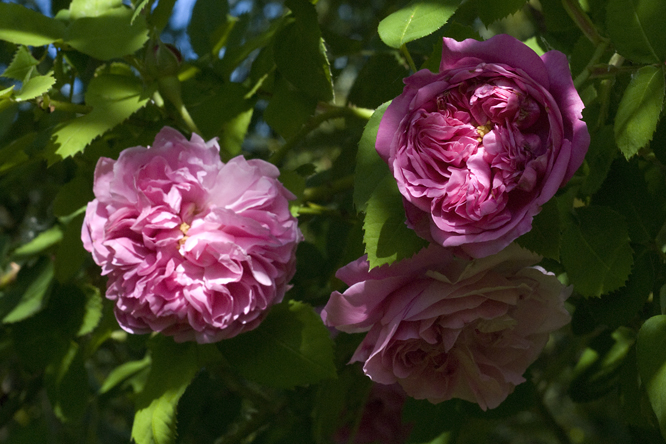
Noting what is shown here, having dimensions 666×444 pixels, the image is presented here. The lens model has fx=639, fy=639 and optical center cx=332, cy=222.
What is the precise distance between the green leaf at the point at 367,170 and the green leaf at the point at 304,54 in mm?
190

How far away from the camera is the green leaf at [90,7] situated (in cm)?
71

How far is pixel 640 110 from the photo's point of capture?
0.52m

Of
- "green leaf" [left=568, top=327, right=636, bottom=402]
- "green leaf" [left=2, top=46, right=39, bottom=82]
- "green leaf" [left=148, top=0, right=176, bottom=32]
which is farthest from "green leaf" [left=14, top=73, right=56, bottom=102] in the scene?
"green leaf" [left=568, top=327, right=636, bottom=402]

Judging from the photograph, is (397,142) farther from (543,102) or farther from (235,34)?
(235,34)

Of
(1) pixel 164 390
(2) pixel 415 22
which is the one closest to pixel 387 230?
(2) pixel 415 22

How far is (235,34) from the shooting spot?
1.02 m

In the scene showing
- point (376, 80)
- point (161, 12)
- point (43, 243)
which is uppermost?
point (161, 12)

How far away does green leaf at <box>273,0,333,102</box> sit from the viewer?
694 millimetres

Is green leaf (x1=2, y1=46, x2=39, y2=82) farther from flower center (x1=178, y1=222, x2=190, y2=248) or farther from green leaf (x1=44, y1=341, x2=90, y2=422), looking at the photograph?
green leaf (x1=44, y1=341, x2=90, y2=422)

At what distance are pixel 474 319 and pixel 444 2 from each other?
0.91ft

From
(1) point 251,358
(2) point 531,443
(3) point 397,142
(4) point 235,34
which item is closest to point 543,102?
(3) point 397,142

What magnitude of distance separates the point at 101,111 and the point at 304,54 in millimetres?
228

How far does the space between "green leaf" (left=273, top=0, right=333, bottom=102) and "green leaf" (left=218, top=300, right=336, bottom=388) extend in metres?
0.24

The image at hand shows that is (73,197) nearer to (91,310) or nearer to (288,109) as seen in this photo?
(91,310)
